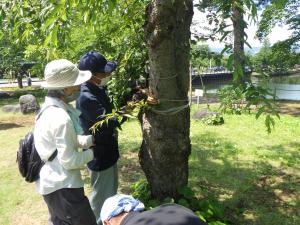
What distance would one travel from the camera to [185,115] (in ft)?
12.7

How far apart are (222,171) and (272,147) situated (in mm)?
2058

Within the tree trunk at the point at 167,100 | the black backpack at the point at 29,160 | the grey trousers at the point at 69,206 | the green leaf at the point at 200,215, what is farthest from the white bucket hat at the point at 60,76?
the green leaf at the point at 200,215

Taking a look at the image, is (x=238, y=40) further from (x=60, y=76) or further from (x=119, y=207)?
(x=60, y=76)

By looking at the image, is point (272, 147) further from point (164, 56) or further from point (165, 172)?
point (164, 56)

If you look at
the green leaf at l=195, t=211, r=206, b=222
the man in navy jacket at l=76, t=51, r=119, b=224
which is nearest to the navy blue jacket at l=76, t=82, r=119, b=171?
the man in navy jacket at l=76, t=51, r=119, b=224

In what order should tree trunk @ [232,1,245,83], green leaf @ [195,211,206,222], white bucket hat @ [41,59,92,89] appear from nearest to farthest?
tree trunk @ [232,1,245,83] → white bucket hat @ [41,59,92,89] → green leaf @ [195,211,206,222]

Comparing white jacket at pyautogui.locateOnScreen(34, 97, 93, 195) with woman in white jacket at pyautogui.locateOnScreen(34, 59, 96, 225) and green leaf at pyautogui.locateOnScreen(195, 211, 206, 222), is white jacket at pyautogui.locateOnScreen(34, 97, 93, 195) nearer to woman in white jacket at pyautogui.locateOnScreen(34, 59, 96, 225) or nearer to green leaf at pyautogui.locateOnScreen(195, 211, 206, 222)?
woman in white jacket at pyautogui.locateOnScreen(34, 59, 96, 225)

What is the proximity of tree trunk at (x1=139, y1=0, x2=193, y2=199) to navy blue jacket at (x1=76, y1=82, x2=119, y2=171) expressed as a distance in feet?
1.45

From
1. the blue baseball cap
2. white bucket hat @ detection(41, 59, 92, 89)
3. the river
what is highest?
the blue baseball cap

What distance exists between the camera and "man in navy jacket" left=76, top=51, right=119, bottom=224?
354cm

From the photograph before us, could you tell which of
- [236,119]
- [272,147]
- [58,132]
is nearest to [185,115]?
[58,132]

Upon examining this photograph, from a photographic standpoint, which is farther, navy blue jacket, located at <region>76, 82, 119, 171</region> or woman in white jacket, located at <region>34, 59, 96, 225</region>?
navy blue jacket, located at <region>76, 82, 119, 171</region>

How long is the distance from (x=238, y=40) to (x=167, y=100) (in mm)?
1548

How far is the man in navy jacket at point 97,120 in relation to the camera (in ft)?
11.6
